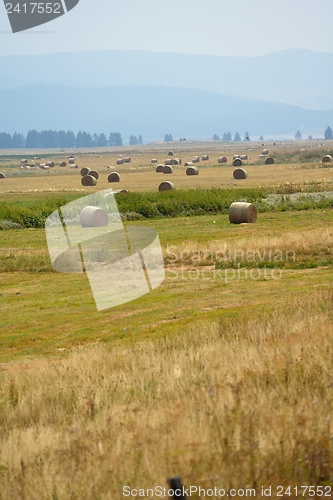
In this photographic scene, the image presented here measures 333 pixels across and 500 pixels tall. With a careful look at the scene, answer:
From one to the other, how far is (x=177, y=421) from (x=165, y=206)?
38.2 metres

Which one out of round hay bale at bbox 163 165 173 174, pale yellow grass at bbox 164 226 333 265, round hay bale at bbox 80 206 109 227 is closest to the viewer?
pale yellow grass at bbox 164 226 333 265

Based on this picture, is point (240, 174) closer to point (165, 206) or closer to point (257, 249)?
point (165, 206)

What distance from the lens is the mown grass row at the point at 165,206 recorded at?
4338cm

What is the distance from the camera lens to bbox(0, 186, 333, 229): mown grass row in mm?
43375

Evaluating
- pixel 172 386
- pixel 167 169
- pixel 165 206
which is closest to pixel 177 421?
pixel 172 386

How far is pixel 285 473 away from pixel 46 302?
1697cm

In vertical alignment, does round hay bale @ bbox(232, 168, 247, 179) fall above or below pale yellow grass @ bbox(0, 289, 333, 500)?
below

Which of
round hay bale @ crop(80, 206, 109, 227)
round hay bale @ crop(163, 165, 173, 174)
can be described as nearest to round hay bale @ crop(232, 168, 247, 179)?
round hay bale @ crop(163, 165, 173, 174)

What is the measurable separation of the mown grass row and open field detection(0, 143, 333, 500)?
714 inches

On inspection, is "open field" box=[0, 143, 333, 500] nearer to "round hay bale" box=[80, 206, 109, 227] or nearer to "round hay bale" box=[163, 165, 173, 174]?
"round hay bale" box=[80, 206, 109, 227]

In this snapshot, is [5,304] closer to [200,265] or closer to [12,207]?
[200,265]

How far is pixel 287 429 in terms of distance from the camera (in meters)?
7.11

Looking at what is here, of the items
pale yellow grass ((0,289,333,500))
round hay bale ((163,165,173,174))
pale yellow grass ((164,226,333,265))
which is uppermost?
pale yellow grass ((0,289,333,500))

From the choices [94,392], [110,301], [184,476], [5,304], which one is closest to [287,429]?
[184,476]
